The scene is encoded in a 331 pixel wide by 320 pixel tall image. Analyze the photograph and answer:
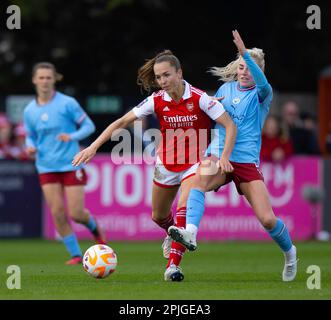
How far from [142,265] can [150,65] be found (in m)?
3.12

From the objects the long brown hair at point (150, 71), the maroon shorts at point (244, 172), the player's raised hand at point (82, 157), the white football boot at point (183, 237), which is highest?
the long brown hair at point (150, 71)

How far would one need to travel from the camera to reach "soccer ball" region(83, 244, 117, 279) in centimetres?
1072

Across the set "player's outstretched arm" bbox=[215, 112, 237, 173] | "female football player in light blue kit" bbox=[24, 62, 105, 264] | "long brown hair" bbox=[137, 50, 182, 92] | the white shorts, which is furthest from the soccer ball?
"female football player in light blue kit" bbox=[24, 62, 105, 264]

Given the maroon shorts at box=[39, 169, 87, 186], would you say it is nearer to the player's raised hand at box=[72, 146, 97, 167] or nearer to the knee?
the knee

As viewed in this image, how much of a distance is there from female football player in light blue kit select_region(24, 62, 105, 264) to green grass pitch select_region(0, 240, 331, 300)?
0.62 metres

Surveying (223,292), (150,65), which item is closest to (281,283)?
(223,292)

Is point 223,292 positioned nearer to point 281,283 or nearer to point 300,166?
point 281,283

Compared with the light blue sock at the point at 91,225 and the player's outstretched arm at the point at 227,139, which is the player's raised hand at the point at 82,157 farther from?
the light blue sock at the point at 91,225

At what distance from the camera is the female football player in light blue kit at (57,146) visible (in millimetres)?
13852

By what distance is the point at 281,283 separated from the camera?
419 inches

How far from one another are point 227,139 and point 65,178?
3756 millimetres

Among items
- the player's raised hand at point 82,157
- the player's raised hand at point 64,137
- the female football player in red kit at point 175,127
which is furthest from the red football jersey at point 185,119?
the player's raised hand at point 64,137

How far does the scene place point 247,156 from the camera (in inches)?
430

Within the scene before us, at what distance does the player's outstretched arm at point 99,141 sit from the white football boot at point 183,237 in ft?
3.64
